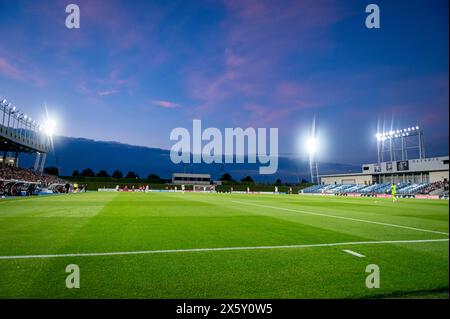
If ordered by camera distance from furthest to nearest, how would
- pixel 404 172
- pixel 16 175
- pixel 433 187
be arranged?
1. pixel 404 172
2. pixel 433 187
3. pixel 16 175

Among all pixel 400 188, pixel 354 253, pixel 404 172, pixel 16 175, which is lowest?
pixel 400 188

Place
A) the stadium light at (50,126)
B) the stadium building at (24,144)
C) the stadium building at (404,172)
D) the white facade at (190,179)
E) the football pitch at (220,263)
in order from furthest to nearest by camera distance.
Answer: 1. the white facade at (190,179)
2. the stadium light at (50,126)
3. the stadium building at (404,172)
4. the stadium building at (24,144)
5. the football pitch at (220,263)

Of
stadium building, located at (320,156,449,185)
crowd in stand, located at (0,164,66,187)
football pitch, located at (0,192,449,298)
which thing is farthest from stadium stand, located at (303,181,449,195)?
crowd in stand, located at (0,164,66,187)

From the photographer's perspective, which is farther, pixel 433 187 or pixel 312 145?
pixel 312 145

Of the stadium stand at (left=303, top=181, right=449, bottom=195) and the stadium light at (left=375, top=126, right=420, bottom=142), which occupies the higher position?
the stadium light at (left=375, top=126, right=420, bottom=142)

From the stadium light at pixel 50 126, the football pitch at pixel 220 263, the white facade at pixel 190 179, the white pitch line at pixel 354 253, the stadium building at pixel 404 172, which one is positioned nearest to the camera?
the football pitch at pixel 220 263

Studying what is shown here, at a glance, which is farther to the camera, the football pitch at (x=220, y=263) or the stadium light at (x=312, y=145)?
the stadium light at (x=312, y=145)

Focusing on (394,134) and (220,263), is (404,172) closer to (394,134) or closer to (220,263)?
(394,134)

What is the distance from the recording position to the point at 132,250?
6.44 meters

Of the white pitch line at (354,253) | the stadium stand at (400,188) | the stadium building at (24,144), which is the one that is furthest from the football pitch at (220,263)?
the stadium stand at (400,188)

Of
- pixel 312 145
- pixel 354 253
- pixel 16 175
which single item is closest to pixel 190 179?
pixel 312 145

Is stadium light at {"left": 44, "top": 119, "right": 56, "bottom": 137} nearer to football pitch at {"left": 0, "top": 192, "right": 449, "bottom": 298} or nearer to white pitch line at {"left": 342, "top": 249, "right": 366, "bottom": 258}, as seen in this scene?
football pitch at {"left": 0, "top": 192, "right": 449, "bottom": 298}

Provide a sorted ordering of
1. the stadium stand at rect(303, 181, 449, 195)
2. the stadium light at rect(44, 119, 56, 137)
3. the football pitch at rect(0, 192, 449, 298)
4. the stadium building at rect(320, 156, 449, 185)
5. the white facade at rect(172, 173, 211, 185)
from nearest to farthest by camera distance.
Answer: the football pitch at rect(0, 192, 449, 298) → the stadium stand at rect(303, 181, 449, 195) → the stadium building at rect(320, 156, 449, 185) → the stadium light at rect(44, 119, 56, 137) → the white facade at rect(172, 173, 211, 185)

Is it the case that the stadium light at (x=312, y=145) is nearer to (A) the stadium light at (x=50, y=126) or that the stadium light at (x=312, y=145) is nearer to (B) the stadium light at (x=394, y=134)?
(B) the stadium light at (x=394, y=134)
